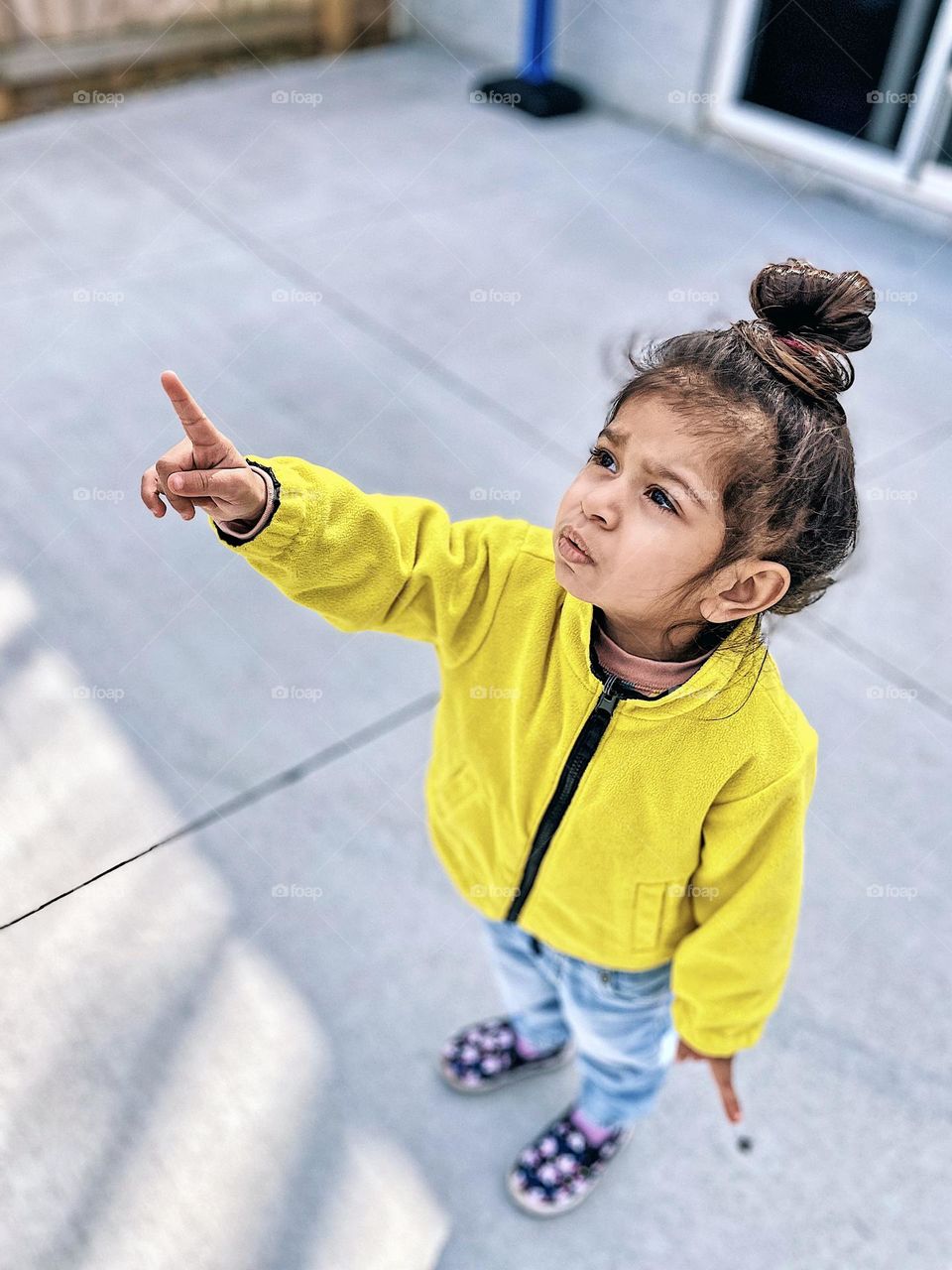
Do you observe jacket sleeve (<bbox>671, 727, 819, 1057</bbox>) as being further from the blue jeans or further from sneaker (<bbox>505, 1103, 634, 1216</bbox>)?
sneaker (<bbox>505, 1103, 634, 1216</bbox>)

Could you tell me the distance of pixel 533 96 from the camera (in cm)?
479

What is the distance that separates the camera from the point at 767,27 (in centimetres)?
445

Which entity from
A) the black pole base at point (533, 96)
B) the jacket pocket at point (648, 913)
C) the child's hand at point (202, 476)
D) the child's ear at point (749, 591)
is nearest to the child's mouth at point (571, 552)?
the child's ear at point (749, 591)

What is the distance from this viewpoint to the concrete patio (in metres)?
1.41

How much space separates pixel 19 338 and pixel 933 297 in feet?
9.81

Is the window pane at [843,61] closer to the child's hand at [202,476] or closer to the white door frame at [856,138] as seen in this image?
the white door frame at [856,138]

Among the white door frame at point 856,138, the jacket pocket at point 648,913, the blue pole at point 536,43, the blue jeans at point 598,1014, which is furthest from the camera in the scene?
the blue pole at point 536,43

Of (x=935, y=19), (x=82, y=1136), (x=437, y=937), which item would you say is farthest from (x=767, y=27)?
(x=82, y=1136)

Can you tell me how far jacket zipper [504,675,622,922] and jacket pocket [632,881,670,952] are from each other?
0.11 metres

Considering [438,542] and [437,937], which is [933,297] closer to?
[437,937]

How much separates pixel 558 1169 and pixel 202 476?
1091mm

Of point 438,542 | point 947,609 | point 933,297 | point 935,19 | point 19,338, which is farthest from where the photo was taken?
point 935,19

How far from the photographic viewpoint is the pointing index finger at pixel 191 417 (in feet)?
2.62

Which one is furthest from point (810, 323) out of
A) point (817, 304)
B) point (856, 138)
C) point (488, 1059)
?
point (856, 138)
